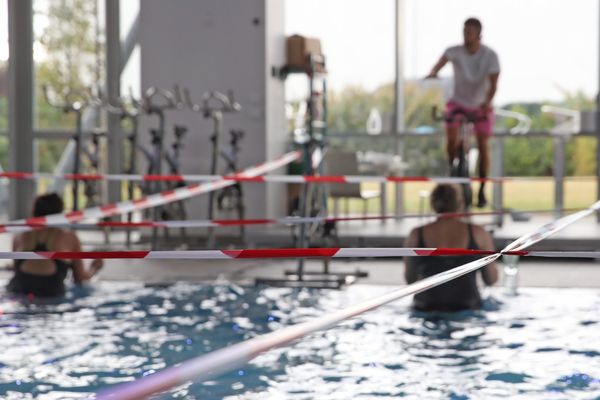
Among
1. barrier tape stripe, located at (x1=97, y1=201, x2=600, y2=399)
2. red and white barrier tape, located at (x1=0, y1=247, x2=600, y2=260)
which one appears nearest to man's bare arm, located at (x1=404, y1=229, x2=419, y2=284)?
red and white barrier tape, located at (x1=0, y1=247, x2=600, y2=260)

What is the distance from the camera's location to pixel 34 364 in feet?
14.1

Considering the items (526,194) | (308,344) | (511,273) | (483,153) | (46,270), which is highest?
(483,153)

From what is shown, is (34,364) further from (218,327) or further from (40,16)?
(40,16)

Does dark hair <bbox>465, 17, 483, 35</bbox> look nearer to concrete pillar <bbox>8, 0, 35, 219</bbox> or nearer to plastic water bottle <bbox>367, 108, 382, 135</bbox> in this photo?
plastic water bottle <bbox>367, 108, 382, 135</bbox>

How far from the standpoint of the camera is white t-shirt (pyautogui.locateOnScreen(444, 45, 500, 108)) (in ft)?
27.6

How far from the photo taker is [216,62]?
30.8 feet

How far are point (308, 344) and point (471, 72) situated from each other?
4287mm

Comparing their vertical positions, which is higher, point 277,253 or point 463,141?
point 463,141

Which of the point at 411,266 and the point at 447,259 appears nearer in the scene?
the point at 447,259

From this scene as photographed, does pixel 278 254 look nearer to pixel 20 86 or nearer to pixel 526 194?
pixel 20 86

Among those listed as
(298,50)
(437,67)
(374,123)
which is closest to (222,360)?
(437,67)

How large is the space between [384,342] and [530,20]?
643 centimetres

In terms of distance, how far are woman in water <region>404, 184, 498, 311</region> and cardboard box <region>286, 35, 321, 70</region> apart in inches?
176

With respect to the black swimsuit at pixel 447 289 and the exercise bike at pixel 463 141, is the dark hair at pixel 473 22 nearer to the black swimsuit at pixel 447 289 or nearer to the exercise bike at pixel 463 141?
the exercise bike at pixel 463 141
